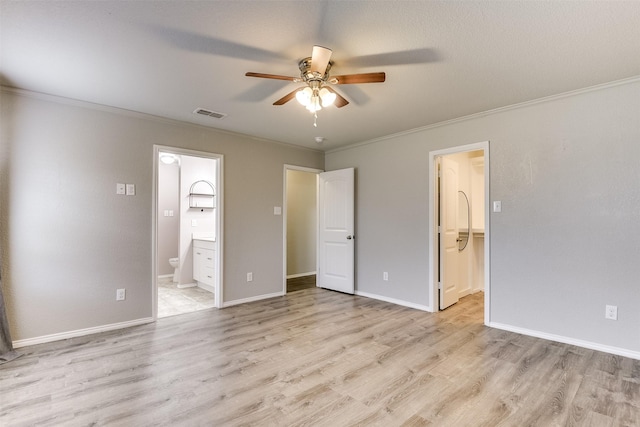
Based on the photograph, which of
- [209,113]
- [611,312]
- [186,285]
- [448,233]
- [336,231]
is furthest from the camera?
[186,285]

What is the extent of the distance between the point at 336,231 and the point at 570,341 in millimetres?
3170

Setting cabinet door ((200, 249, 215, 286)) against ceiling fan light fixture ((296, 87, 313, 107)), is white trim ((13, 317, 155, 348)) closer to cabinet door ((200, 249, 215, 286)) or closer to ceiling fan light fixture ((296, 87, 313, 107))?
cabinet door ((200, 249, 215, 286))

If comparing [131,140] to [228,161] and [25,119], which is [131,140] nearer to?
[25,119]

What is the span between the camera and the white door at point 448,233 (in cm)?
402

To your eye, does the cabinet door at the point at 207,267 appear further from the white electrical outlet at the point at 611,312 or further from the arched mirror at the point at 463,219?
the white electrical outlet at the point at 611,312

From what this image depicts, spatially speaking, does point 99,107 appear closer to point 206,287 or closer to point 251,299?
point 251,299

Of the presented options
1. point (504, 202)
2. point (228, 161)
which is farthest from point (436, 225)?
point (228, 161)

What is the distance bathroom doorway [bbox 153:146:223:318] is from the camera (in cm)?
416

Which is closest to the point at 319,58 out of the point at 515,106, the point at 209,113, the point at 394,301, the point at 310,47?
the point at 310,47

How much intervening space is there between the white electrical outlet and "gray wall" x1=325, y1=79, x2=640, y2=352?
4cm

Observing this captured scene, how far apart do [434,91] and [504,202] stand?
146 centimetres

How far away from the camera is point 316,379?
2.29 meters

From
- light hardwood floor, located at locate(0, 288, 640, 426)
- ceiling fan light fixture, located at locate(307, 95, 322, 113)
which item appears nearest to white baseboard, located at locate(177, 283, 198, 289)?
light hardwood floor, located at locate(0, 288, 640, 426)

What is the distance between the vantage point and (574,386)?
7.18 feet
